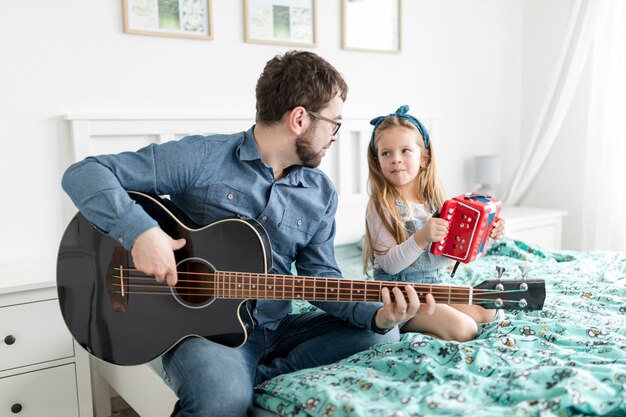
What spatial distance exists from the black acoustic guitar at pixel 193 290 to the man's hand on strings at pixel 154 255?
6 centimetres

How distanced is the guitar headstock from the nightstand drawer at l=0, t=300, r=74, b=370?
4.32ft

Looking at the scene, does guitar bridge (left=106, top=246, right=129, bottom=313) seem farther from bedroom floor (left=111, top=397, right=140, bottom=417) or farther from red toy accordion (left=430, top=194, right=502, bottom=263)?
bedroom floor (left=111, top=397, right=140, bottom=417)

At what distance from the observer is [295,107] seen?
157 centimetres

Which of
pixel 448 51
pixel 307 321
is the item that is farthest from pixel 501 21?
pixel 307 321

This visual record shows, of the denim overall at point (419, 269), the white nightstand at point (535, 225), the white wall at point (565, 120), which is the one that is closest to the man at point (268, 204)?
the denim overall at point (419, 269)

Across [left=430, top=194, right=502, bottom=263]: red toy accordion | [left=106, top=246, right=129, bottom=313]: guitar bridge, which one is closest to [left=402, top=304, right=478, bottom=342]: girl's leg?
[left=430, top=194, right=502, bottom=263]: red toy accordion

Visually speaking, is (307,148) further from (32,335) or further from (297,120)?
(32,335)

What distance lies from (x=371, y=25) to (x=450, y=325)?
191 cm

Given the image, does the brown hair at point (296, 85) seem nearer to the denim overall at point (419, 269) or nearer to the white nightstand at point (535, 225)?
the denim overall at point (419, 269)

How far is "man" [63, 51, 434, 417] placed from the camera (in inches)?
52.9

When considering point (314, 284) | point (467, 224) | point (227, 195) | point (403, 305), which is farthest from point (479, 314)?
point (227, 195)

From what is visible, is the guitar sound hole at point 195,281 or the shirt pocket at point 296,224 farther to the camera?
the shirt pocket at point 296,224

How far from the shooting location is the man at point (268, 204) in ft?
4.41

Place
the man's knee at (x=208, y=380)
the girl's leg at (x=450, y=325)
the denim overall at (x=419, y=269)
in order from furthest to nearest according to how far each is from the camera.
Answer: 1. the denim overall at (x=419, y=269)
2. the girl's leg at (x=450, y=325)
3. the man's knee at (x=208, y=380)
